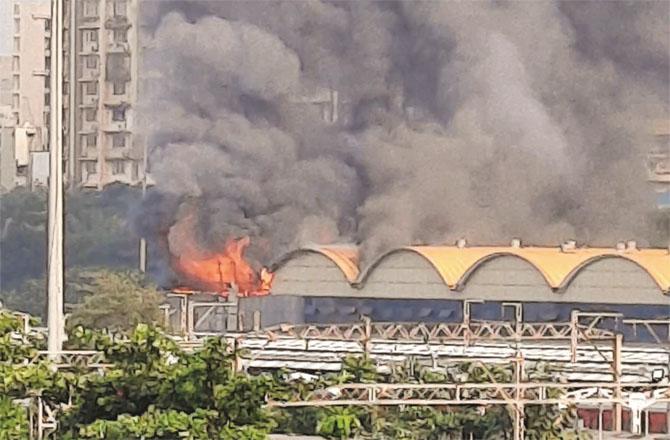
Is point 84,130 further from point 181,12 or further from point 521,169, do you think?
point 521,169

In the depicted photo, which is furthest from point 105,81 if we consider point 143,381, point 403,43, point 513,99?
point 143,381

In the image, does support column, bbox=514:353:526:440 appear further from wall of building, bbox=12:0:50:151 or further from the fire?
wall of building, bbox=12:0:50:151

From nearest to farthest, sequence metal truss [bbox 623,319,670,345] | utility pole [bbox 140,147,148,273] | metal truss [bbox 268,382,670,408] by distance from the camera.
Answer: metal truss [bbox 268,382,670,408]
metal truss [bbox 623,319,670,345]
utility pole [bbox 140,147,148,273]

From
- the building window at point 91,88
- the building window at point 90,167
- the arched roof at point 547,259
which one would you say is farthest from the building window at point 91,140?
the arched roof at point 547,259

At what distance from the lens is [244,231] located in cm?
845

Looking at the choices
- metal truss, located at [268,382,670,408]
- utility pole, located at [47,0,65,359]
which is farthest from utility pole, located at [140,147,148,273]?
metal truss, located at [268,382,670,408]

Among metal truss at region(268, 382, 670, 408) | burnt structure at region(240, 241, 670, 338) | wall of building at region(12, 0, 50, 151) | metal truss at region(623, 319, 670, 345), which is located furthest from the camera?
wall of building at region(12, 0, 50, 151)

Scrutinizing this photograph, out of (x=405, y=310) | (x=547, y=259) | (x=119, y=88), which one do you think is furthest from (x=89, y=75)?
(x=547, y=259)

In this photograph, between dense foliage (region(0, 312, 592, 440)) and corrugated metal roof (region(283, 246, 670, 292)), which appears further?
corrugated metal roof (region(283, 246, 670, 292))

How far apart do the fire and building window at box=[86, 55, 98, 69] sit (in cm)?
128

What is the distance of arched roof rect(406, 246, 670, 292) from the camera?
7.42 metres

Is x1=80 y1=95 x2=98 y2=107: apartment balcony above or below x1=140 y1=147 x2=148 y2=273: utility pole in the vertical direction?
above

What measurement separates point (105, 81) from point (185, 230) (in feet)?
3.49

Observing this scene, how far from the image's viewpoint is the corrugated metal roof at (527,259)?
24.4 ft
